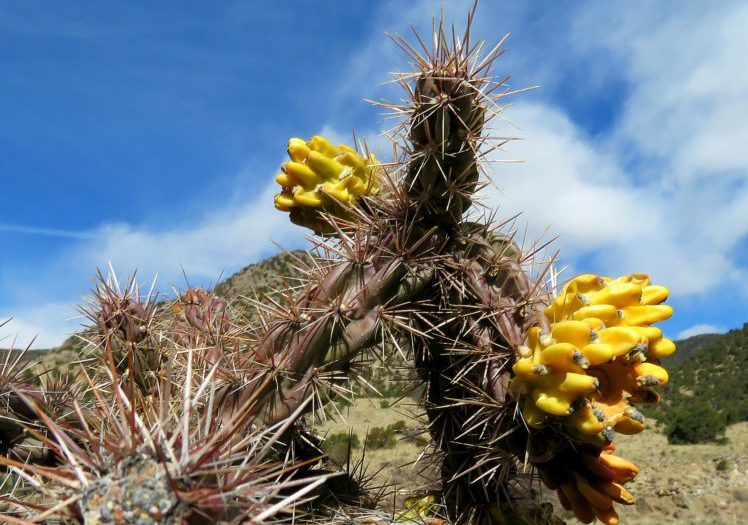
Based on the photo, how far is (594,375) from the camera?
2.17 meters

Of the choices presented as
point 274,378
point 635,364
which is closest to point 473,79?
point 635,364

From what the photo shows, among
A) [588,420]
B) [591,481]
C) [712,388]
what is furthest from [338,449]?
[712,388]

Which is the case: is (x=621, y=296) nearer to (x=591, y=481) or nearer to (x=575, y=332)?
(x=575, y=332)

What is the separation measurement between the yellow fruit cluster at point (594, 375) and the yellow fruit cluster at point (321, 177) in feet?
3.89

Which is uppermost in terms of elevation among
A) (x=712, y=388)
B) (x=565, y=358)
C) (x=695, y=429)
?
(x=712, y=388)

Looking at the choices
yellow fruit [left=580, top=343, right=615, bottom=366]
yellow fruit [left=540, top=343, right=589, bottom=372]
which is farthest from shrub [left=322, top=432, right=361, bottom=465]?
yellow fruit [left=580, top=343, right=615, bottom=366]

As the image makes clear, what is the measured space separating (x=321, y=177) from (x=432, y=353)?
1.02 metres

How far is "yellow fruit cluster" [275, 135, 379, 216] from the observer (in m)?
3.05

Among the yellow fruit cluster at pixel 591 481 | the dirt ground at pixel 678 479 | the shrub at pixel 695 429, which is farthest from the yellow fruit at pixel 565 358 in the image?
the shrub at pixel 695 429

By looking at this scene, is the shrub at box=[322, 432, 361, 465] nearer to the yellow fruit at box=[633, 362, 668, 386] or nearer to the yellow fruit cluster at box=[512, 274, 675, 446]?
the yellow fruit cluster at box=[512, 274, 675, 446]

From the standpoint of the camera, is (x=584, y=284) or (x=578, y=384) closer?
(x=578, y=384)

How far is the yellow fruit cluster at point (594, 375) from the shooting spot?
2.02 metres

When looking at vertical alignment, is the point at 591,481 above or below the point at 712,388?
below

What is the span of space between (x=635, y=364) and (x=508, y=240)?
89cm
